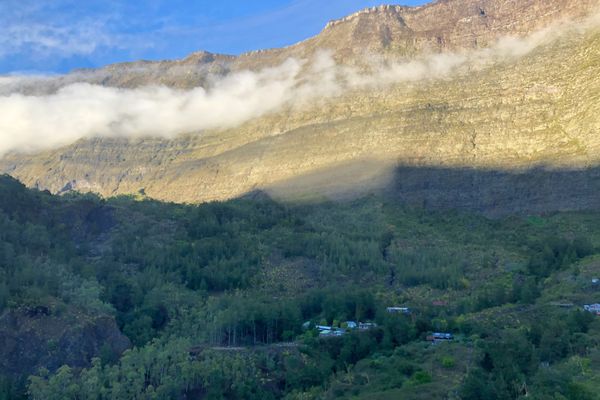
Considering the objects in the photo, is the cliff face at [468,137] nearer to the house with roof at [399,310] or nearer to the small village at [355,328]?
the house with roof at [399,310]

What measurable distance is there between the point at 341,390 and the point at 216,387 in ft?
37.5

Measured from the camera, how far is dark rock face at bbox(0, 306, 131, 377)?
82.8m

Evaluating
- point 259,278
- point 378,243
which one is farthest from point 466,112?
point 259,278

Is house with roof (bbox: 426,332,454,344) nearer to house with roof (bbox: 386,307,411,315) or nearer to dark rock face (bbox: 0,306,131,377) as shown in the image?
house with roof (bbox: 386,307,411,315)

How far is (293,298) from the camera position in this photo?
4232 inches

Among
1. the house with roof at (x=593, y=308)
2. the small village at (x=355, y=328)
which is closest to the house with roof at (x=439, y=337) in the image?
the small village at (x=355, y=328)

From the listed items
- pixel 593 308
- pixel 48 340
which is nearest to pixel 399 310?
pixel 593 308

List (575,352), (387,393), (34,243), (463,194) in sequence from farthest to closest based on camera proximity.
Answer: (463,194) < (34,243) < (575,352) < (387,393)

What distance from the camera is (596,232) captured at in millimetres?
130625

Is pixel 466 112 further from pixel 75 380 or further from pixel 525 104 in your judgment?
pixel 75 380

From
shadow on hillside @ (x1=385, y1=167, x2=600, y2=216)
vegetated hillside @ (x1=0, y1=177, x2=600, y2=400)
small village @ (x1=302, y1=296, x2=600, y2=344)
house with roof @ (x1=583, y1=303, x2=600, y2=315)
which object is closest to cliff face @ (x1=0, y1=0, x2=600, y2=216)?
shadow on hillside @ (x1=385, y1=167, x2=600, y2=216)

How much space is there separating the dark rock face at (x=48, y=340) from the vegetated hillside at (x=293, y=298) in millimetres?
164

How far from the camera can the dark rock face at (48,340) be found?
82750mm

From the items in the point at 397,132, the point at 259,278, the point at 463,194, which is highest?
the point at 397,132
